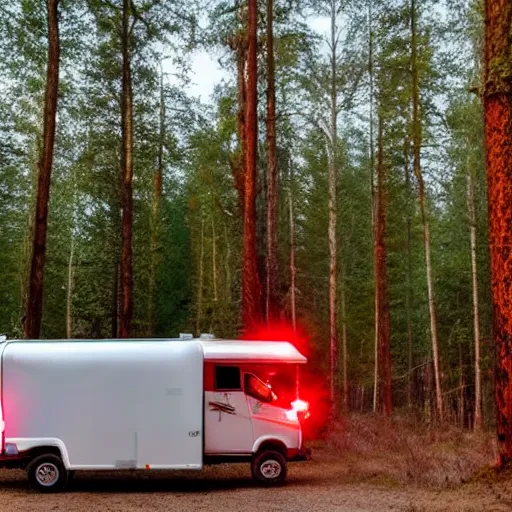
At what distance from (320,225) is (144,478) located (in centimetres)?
3182

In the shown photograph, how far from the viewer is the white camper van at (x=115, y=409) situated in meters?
12.9

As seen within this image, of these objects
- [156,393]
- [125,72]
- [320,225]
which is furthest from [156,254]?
[156,393]

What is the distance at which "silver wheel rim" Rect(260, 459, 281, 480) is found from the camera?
44.4 feet

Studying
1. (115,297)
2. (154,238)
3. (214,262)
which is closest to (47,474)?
(154,238)

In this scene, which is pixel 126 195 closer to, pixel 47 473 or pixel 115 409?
pixel 115 409

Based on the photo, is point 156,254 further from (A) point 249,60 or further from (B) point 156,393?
(B) point 156,393

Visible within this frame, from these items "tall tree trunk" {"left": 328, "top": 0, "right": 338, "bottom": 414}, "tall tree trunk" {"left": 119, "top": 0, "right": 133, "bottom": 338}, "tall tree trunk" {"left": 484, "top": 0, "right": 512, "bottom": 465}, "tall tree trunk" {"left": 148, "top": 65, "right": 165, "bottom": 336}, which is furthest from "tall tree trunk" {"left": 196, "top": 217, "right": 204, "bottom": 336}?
"tall tree trunk" {"left": 484, "top": 0, "right": 512, "bottom": 465}

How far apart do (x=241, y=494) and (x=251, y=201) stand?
9.64 metres

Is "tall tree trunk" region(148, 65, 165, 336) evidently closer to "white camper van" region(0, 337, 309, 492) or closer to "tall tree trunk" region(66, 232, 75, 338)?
"tall tree trunk" region(66, 232, 75, 338)

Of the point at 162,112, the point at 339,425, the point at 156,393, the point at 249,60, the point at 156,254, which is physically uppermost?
the point at 162,112

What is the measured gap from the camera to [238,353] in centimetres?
1356

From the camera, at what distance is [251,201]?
20.5 m

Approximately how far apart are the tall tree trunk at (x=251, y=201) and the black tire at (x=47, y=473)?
300 inches

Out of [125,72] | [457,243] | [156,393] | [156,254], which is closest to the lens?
[156,393]
